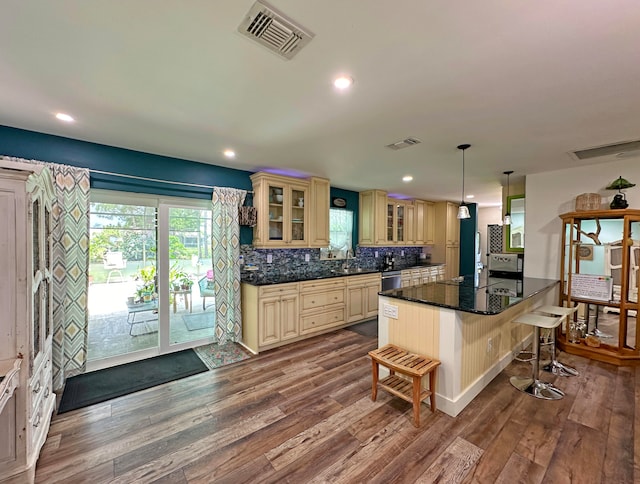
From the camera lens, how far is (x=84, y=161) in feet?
9.52

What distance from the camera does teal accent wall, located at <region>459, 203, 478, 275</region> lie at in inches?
282

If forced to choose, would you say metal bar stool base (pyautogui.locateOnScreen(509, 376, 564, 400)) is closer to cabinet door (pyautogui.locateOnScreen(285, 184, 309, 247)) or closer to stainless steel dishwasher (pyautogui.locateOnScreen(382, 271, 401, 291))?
stainless steel dishwasher (pyautogui.locateOnScreen(382, 271, 401, 291))

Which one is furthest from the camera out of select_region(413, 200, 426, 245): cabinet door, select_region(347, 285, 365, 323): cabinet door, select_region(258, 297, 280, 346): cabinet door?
select_region(413, 200, 426, 245): cabinet door

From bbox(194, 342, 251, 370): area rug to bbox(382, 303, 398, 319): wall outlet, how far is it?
182 cm

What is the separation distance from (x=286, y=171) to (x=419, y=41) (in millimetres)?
2879

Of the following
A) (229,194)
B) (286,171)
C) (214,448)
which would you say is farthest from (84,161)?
(214,448)

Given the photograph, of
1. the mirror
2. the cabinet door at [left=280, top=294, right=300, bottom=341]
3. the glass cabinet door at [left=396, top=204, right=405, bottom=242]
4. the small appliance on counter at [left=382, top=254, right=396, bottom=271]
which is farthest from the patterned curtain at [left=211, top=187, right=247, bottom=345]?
the mirror

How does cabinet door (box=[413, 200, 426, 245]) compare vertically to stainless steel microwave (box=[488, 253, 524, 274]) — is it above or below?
above

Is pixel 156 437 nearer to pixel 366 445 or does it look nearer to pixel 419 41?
pixel 366 445

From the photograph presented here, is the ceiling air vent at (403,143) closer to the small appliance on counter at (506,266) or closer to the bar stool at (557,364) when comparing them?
the bar stool at (557,364)

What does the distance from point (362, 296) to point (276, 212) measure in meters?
2.07

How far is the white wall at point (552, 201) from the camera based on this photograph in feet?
11.8

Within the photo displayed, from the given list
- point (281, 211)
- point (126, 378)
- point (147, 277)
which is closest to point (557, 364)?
point (281, 211)

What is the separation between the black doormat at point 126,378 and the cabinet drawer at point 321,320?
1410 mm
